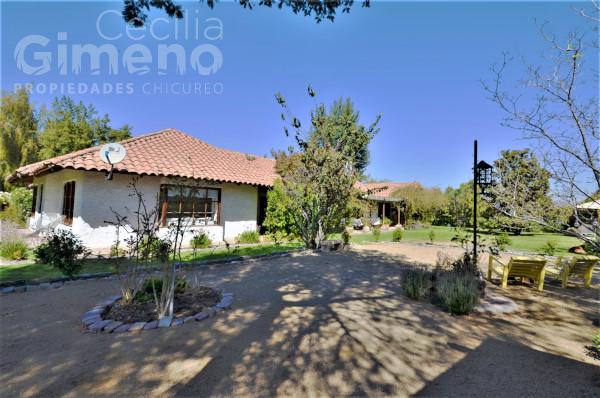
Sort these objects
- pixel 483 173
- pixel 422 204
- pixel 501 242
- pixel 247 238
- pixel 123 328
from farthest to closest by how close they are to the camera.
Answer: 1. pixel 422 204
2. pixel 247 238
3. pixel 501 242
4. pixel 483 173
5. pixel 123 328

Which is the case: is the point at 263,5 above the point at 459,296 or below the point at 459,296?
above

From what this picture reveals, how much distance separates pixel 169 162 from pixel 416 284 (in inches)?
444

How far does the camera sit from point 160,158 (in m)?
12.4

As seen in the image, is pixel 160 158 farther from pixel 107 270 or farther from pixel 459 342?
pixel 459 342

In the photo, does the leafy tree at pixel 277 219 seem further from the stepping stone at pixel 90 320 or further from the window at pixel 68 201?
the stepping stone at pixel 90 320

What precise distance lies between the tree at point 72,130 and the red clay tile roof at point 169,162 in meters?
11.5

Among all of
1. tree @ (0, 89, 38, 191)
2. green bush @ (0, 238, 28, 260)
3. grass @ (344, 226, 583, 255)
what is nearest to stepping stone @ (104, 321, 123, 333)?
green bush @ (0, 238, 28, 260)

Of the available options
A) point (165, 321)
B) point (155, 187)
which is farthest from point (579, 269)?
point (155, 187)

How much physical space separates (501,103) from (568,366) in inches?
145

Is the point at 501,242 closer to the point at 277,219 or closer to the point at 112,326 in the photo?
the point at 277,219

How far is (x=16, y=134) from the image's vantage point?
2802 cm

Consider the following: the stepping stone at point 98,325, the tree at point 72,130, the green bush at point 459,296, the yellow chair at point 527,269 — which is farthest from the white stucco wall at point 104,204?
the tree at point 72,130

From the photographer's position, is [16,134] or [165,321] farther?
[16,134]

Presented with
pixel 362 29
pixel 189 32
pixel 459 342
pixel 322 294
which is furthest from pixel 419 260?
pixel 189 32
